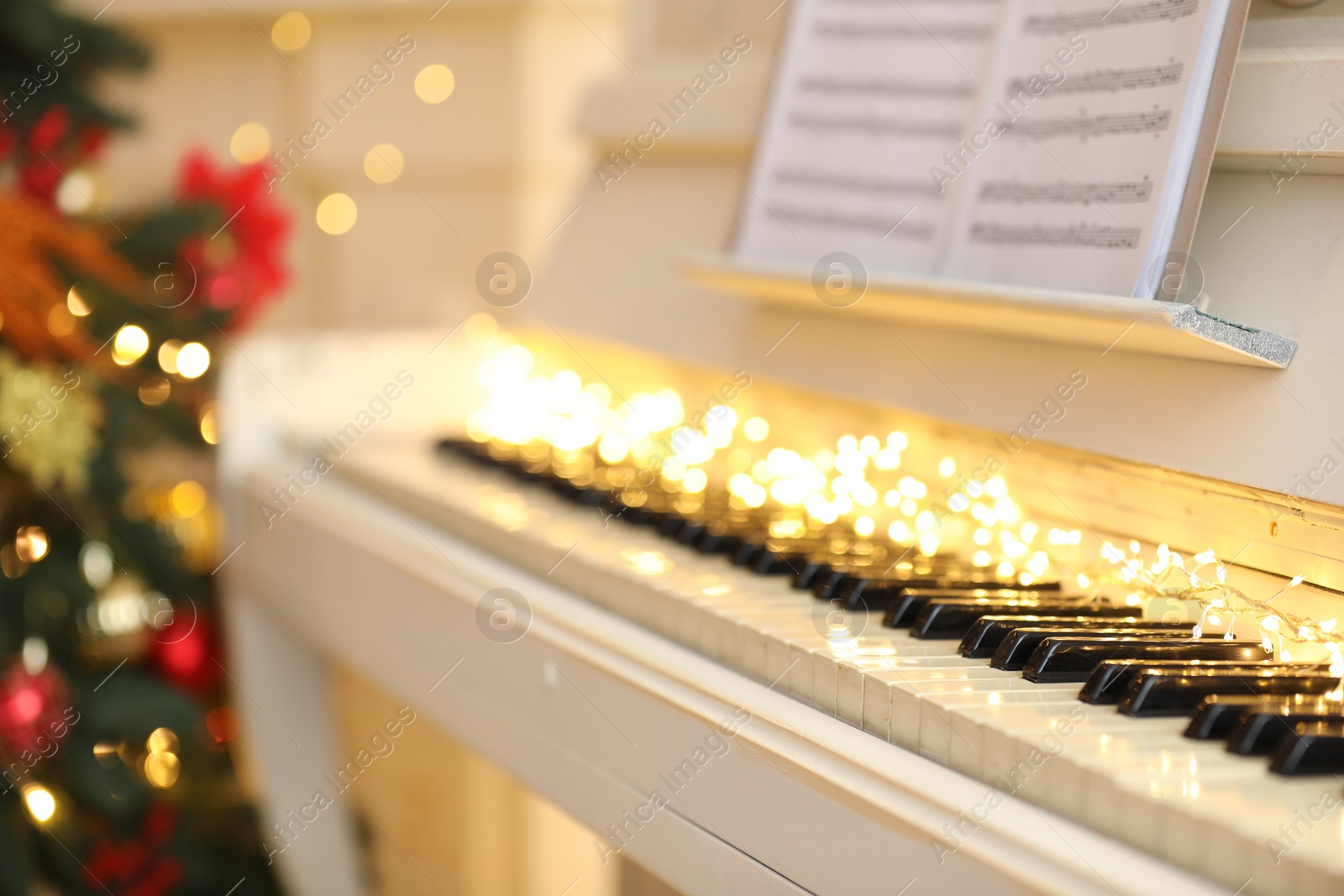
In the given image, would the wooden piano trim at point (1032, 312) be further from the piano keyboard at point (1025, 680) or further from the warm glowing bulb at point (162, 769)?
the warm glowing bulb at point (162, 769)

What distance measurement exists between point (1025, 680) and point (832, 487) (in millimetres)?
540

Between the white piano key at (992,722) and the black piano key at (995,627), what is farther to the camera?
the black piano key at (995,627)

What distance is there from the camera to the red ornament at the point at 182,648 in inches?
88.0

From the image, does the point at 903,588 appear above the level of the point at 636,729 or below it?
above

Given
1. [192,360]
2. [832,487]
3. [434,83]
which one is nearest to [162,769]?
[192,360]

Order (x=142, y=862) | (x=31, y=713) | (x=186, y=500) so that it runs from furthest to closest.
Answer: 1. (x=186, y=500)
2. (x=142, y=862)
3. (x=31, y=713)

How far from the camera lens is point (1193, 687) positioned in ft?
2.65

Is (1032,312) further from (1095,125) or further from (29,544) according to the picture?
(29,544)

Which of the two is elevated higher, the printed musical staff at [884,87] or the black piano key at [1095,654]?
the printed musical staff at [884,87]

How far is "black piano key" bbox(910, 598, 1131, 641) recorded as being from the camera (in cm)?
99

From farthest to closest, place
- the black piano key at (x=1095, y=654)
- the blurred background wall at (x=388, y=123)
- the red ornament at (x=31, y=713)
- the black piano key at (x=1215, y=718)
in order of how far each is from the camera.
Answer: the blurred background wall at (x=388, y=123) → the red ornament at (x=31, y=713) → the black piano key at (x=1095, y=654) → the black piano key at (x=1215, y=718)

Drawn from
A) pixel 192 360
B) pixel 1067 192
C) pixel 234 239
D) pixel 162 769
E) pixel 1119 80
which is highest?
pixel 1119 80

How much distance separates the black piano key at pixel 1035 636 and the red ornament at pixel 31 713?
5.04 feet

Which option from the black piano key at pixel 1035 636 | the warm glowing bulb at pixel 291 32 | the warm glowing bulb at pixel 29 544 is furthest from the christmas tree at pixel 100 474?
the black piano key at pixel 1035 636
